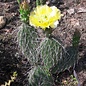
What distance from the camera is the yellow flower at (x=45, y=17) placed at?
2359mm

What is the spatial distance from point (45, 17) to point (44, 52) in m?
0.45

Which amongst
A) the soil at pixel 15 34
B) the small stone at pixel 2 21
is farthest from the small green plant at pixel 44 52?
the small stone at pixel 2 21

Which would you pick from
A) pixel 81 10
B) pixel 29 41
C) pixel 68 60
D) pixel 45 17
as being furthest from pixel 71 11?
pixel 45 17

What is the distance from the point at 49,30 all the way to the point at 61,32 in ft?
3.24

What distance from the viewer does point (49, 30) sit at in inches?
100

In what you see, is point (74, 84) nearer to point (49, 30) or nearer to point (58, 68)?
point (58, 68)

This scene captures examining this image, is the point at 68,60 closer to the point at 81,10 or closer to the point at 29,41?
the point at 29,41

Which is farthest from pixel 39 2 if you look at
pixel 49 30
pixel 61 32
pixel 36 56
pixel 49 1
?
pixel 49 1

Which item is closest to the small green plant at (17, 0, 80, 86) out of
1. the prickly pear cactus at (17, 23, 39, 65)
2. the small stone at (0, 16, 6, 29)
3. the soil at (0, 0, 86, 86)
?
the prickly pear cactus at (17, 23, 39, 65)

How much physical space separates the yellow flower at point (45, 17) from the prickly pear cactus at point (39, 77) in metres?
0.57

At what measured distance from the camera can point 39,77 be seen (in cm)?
280

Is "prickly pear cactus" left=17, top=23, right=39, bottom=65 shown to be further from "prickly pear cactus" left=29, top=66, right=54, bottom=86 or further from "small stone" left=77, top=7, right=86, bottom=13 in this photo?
"small stone" left=77, top=7, right=86, bottom=13

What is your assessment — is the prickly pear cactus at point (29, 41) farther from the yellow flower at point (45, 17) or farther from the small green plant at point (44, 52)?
the yellow flower at point (45, 17)

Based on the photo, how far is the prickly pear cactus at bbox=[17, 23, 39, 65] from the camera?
8.99ft
